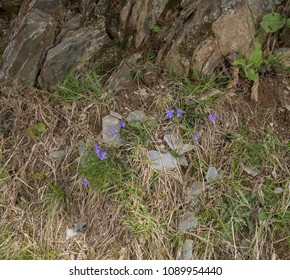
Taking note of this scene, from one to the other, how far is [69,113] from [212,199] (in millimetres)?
1267

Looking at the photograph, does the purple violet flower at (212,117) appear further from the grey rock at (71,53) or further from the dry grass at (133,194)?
the grey rock at (71,53)

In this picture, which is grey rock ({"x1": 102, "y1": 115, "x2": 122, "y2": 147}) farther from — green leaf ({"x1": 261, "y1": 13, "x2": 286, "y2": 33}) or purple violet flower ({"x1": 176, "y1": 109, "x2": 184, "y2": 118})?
green leaf ({"x1": 261, "y1": 13, "x2": 286, "y2": 33})

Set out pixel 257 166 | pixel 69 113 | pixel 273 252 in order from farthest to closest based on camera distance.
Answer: pixel 69 113 → pixel 257 166 → pixel 273 252

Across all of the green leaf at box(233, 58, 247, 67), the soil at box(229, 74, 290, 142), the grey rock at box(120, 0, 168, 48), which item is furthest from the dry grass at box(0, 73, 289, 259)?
the grey rock at box(120, 0, 168, 48)

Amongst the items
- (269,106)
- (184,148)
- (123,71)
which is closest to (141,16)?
(123,71)

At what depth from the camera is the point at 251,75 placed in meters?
3.23

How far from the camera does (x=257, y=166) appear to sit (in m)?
3.10

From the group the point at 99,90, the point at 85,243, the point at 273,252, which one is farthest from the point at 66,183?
the point at 273,252

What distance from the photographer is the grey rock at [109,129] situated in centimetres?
319

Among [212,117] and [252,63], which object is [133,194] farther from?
[252,63]

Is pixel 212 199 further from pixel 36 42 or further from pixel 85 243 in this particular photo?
pixel 36 42

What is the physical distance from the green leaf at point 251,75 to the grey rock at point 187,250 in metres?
1.28

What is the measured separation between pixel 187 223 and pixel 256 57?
1329mm

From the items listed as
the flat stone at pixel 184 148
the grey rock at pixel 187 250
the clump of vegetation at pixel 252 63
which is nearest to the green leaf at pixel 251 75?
the clump of vegetation at pixel 252 63
